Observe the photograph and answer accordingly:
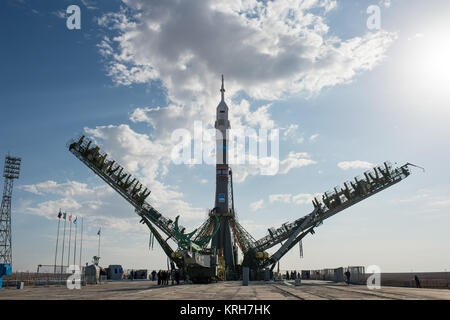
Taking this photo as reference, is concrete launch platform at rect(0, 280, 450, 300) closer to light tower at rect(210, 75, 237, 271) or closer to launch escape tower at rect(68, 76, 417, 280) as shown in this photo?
launch escape tower at rect(68, 76, 417, 280)

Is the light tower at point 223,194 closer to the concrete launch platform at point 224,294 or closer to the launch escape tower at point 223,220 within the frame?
the launch escape tower at point 223,220

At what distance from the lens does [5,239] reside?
63250 millimetres

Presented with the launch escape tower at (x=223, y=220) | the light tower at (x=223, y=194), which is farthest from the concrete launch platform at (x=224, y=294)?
the light tower at (x=223, y=194)

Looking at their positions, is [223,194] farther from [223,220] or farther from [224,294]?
[224,294]

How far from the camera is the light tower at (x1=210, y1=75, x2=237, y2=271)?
62188 millimetres

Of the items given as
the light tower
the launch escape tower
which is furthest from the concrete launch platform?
the light tower

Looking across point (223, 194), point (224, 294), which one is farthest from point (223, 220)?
point (224, 294)

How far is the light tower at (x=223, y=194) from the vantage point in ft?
204

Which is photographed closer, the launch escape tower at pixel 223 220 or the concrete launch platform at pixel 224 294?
the concrete launch platform at pixel 224 294

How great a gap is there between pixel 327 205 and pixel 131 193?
92.7ft

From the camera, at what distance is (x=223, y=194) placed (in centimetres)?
6525

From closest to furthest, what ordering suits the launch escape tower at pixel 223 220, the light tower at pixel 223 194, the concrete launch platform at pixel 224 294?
the concrete launch platform at pixel 224 294
the launch escape tower at pixel 223 220
the light tower at pixel 223 194
